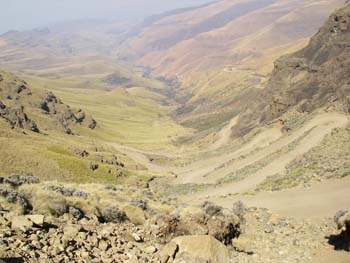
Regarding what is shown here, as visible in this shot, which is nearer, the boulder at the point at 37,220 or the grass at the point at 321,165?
the boulder at the point at 37,220

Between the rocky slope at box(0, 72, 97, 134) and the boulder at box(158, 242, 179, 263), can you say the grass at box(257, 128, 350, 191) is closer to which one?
the boulder at box(158, 242, 179, 263)

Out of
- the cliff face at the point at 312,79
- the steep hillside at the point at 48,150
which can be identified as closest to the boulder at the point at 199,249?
the steep hillside at the point at 48,150

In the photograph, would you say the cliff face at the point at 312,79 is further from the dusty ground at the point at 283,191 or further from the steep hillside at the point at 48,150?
the steep hillside at the point at 48,150

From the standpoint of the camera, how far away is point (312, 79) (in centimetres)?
8512

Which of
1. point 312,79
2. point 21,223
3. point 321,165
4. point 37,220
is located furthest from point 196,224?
point 312,79

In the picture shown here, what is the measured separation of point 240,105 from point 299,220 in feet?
529

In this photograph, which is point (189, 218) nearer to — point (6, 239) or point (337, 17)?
point (6, 239)

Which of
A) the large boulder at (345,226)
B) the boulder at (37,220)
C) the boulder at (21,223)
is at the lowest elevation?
the large boulder at (345,226)

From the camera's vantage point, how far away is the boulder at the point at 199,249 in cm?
1541

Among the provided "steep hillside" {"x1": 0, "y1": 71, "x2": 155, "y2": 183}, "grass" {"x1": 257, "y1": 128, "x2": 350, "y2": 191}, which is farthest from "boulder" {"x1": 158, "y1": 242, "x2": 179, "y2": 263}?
"steep hillside" {"x1": 0, "y1": 71, "x2": 155, "y2": 183}

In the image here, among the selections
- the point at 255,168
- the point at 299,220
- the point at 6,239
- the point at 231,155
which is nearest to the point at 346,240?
the point at 299,220

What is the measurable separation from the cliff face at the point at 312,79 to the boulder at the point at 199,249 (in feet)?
158

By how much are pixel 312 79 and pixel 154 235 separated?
7418 cm

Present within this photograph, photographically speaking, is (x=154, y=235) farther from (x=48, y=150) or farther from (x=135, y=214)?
(x=48, y=150)
